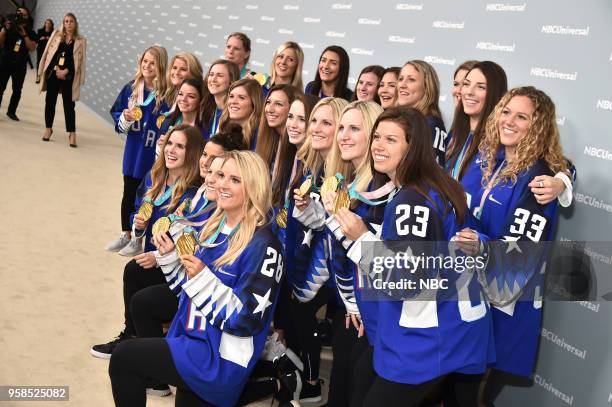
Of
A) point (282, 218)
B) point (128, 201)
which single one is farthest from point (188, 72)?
point (282, 218)

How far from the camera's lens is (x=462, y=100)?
4.02 meters

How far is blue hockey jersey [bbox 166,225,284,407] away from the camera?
3146mm

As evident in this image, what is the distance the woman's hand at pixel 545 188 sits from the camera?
334cm

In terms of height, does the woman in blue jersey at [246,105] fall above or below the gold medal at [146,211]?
above

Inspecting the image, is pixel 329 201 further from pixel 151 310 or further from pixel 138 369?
pixel 151 310

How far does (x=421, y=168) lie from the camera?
2.91 meters

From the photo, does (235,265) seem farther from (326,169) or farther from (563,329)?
(563,329)

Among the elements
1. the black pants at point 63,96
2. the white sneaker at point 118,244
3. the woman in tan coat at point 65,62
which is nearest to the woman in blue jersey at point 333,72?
the white sneaker at point 118,244

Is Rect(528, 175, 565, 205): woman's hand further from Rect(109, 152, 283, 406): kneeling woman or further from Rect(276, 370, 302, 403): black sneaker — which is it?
Rect(276, 370, 302, 403): black sneaker

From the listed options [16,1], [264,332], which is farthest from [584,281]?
[16,1]

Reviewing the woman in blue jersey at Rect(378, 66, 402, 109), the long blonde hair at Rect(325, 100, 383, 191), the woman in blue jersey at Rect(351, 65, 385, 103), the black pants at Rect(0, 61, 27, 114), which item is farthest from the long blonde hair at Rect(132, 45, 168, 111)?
the black pants at Rect(0, 61, 27, 114)

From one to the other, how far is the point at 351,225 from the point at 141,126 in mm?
3783

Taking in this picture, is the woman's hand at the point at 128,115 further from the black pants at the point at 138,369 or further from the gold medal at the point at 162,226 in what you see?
the black pants at the point at 138,369

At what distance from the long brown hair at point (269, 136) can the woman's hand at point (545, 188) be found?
1805 mm
